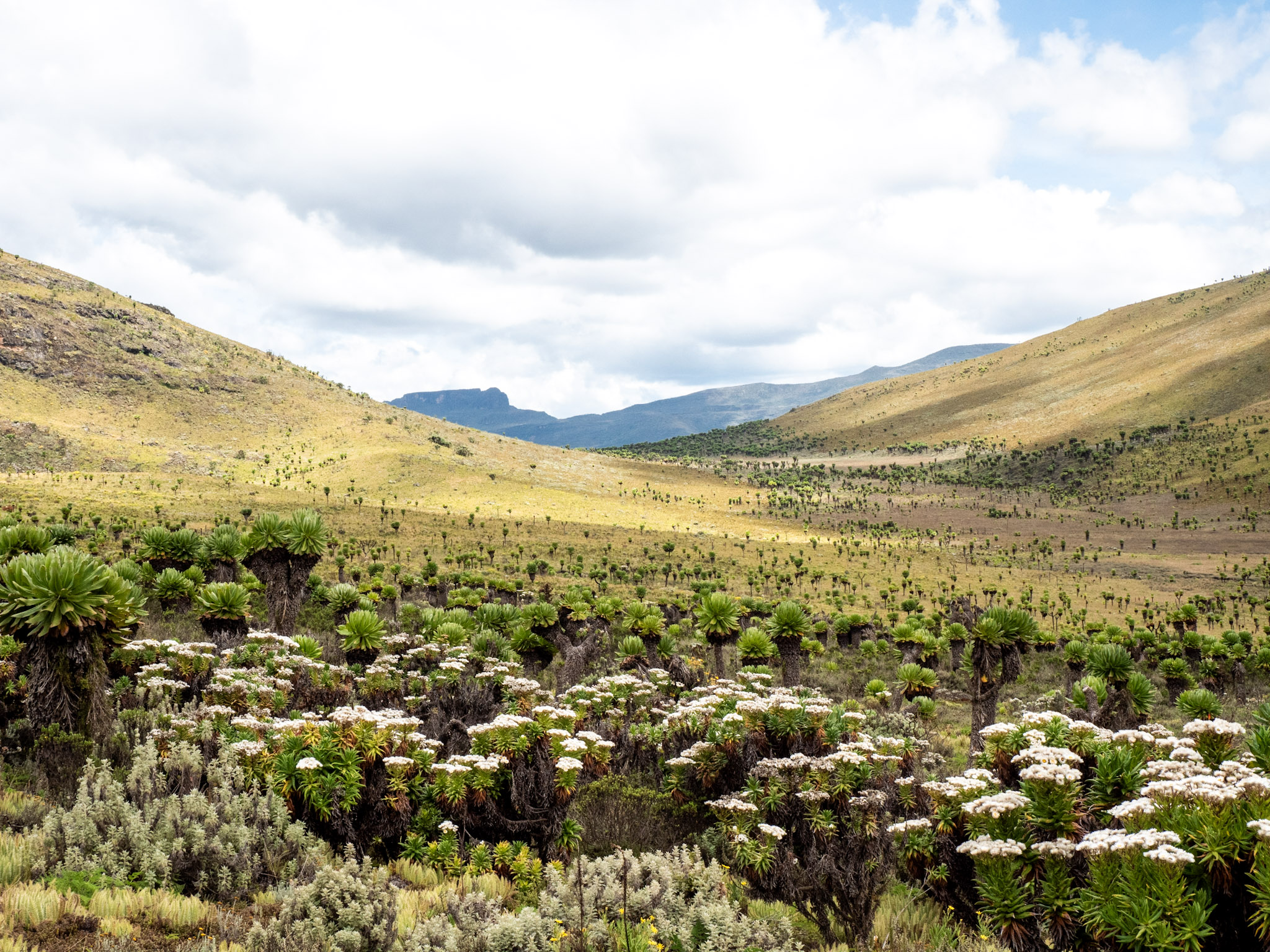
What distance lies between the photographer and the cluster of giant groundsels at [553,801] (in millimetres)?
5664

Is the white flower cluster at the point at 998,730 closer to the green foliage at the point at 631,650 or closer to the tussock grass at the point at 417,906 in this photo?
the tussock grass at the point at 417,906

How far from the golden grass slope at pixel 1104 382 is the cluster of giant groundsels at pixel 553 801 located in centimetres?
13502

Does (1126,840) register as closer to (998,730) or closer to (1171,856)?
(1171,856)

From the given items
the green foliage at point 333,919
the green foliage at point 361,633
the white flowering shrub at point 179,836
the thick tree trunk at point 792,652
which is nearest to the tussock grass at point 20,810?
the white flowering shrub at point 179,836

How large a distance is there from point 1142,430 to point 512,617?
428 feet

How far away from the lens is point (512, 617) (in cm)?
2064

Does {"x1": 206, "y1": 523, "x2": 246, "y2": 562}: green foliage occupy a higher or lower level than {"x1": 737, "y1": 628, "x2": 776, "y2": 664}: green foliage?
higher

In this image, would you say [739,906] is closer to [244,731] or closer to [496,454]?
[244,731]

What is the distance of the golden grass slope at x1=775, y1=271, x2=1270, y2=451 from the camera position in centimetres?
12219

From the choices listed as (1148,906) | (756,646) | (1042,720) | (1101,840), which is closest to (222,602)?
(756,646)

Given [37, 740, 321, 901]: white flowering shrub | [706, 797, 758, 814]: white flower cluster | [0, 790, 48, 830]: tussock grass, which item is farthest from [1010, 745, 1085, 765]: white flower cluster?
[0, 790, 48, 830]: tussock grass

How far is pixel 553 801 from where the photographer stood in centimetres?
842

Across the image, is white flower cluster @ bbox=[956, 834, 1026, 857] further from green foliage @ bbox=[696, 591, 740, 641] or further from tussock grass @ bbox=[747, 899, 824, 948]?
green foliage @ bbox=[696, 591, 740, 641]

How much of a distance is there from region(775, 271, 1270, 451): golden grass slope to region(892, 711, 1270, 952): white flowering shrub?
135 metres
